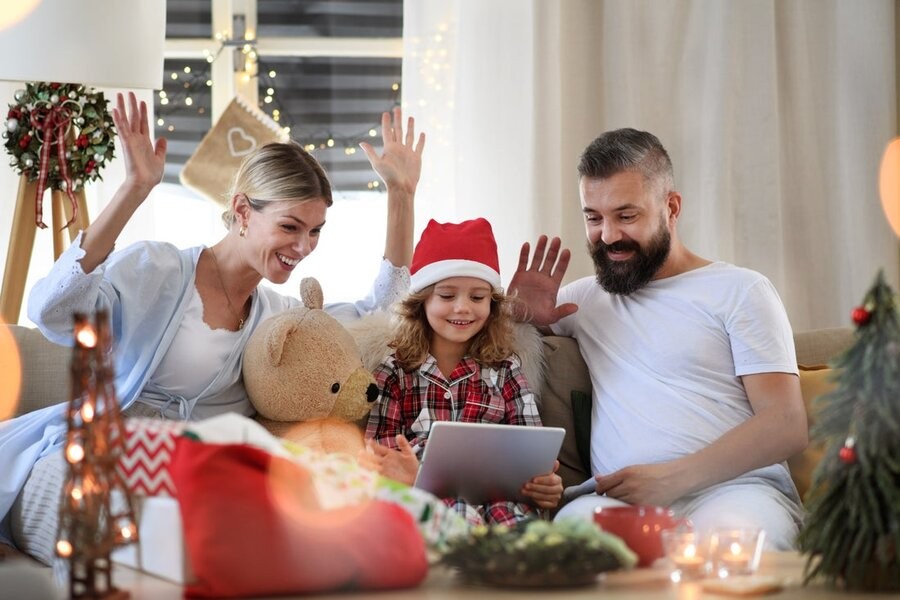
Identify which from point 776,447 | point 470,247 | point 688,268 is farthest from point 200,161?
point 776,447

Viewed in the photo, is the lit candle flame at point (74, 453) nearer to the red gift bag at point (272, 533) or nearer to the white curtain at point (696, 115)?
the red gift bag at point (272, 533)

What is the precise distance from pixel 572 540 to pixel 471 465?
26.3 inches

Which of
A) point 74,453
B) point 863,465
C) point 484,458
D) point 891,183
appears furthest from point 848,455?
point 891,183

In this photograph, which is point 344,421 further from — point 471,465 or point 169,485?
point 169,485

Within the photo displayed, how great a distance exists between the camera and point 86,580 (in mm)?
1163

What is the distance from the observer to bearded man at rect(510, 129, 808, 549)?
2209 millimetres

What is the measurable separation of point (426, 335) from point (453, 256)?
190 mm

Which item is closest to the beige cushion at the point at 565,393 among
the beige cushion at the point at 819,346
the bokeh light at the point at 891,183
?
the beige cushion at the point at 819,346

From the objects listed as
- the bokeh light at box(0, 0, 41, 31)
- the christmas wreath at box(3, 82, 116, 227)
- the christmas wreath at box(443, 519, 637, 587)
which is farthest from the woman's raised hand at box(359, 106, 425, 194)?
the christmas wreath at box(443, 519, 637, 587)

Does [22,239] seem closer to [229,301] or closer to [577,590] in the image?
[229,301]

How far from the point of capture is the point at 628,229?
2.46 metres

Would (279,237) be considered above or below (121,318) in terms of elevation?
above

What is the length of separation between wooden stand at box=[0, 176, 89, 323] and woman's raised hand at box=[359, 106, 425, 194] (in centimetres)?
81

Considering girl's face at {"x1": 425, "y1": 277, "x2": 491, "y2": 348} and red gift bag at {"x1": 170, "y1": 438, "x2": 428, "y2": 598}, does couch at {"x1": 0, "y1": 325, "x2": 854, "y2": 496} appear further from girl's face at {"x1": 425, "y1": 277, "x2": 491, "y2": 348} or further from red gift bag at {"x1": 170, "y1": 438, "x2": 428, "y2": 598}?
red gift bag at {"x1": 170, "y1": 438, "x2": 428, "y2": 598}
